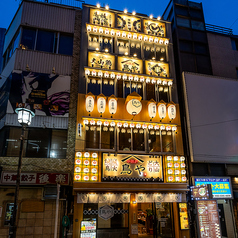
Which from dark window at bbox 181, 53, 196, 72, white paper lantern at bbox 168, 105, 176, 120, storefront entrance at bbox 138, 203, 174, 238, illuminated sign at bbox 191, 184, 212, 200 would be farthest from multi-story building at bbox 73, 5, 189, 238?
dark window at bbox 181, 53, 196, 72

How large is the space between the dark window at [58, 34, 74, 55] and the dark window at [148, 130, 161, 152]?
978cm

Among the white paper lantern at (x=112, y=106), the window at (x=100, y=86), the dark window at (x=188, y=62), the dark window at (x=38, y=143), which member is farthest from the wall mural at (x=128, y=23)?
the dark window at (x=38, y=143)

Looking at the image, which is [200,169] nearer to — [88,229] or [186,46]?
[88,229]

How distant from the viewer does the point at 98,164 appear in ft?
49.6

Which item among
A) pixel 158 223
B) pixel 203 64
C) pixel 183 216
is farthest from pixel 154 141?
pixel 203 64

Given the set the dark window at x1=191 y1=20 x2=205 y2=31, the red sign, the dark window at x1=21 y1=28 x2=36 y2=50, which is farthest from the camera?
the dark window at x1=191 y1=20 x2=205 y2=31

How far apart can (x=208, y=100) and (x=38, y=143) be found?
593 inches

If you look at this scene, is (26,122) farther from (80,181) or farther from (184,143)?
(184,143)

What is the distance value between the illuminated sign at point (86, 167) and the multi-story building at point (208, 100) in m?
8.03

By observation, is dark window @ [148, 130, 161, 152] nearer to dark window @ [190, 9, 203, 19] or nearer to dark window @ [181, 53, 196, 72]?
dark window @ [181, 53, 196, 72]

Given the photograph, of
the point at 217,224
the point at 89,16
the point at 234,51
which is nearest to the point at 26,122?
the point at 89,16

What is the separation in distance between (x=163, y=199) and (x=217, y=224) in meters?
4.31

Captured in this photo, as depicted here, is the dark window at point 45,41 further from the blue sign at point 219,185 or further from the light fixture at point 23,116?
the blue sign at point 219,185

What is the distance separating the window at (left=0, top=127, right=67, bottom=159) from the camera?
48.7ft
